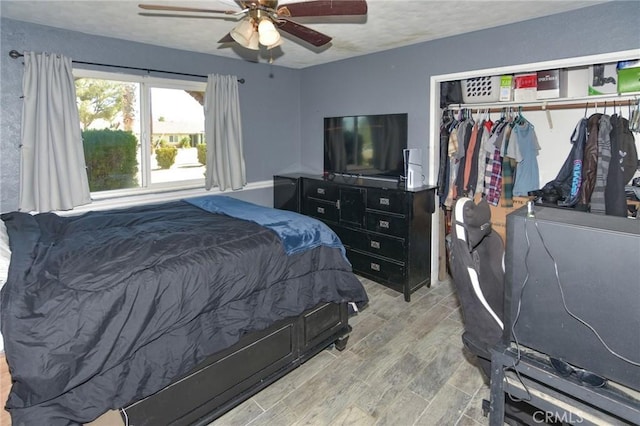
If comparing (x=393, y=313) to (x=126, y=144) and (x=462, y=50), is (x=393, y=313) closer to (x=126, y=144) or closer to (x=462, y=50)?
(x=462, y=50)

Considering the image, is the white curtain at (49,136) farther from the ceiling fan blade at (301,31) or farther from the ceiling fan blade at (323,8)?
the ceiling fan blade at (323,8)

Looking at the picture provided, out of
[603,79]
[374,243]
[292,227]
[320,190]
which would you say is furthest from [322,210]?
[603,79]

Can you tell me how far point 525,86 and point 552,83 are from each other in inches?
8.6

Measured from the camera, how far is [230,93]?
4.12 meters

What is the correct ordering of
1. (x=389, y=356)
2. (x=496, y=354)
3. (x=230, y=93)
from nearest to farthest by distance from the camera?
(x=496, y=354) < (x=389, y=356) < (x=230, y=93)

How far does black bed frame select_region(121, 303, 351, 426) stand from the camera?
1740 millimetres

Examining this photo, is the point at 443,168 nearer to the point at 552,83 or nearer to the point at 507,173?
the point at 507,173

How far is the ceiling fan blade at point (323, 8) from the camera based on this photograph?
193 centimetres

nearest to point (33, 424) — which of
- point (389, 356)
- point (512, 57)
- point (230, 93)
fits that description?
point (389, 356)

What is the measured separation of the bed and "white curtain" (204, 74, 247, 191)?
4.78 feet

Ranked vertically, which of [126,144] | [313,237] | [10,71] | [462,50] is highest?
[462,50]

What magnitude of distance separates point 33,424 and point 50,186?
2285 millimetres

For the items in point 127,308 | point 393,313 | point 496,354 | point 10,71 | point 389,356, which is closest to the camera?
point 496,354

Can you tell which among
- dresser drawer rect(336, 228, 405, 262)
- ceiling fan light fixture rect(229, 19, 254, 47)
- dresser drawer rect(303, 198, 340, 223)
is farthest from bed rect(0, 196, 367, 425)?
dresser drawer rect(303, 198, 340, 223)
